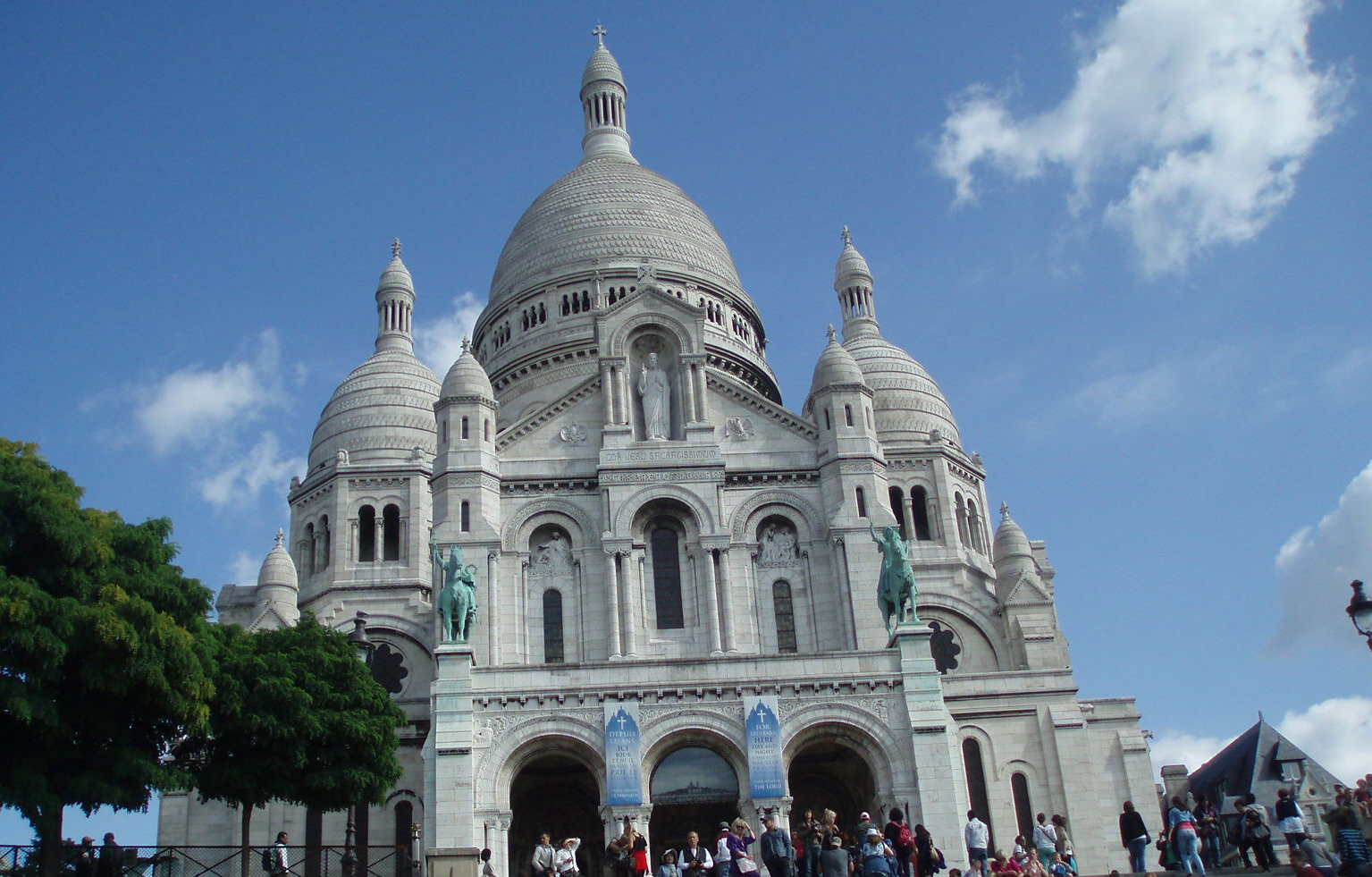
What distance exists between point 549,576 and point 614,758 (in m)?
8.34

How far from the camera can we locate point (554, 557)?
142 feet

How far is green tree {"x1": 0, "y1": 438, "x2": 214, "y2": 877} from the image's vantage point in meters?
28.1

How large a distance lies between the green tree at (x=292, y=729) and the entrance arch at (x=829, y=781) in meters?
10.7

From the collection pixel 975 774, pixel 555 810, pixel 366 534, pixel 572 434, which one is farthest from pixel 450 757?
pixel 366 534

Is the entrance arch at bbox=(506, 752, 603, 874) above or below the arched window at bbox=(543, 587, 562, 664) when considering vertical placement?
below

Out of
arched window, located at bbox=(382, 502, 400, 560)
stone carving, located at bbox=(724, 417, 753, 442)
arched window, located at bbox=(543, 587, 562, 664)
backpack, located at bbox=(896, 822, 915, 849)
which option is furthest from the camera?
arched window, located at bbox=(382, 502, 400, 560)

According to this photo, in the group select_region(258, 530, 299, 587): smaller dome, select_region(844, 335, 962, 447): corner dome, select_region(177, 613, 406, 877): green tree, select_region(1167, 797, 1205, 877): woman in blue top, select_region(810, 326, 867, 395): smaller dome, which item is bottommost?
select_region(1167, 797, 1205, 877): woman in blue top

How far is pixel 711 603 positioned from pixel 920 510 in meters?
14.6

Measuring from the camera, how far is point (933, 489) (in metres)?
53.9

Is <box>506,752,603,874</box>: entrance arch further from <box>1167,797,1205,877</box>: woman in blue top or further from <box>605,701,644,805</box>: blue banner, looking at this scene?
<box>1167,797,1205,877</box>: woman in blue top

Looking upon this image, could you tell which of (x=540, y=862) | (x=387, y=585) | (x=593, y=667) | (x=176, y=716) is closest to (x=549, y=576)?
(x=593, y=667)

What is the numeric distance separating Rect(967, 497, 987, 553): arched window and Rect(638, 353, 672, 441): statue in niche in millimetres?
14502

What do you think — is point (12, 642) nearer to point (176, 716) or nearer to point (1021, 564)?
point (176, 716)

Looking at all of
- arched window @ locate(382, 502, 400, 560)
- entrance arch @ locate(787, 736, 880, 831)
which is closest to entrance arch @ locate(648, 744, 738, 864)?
entrance arch @ locate(787, 736, 880, 831)
